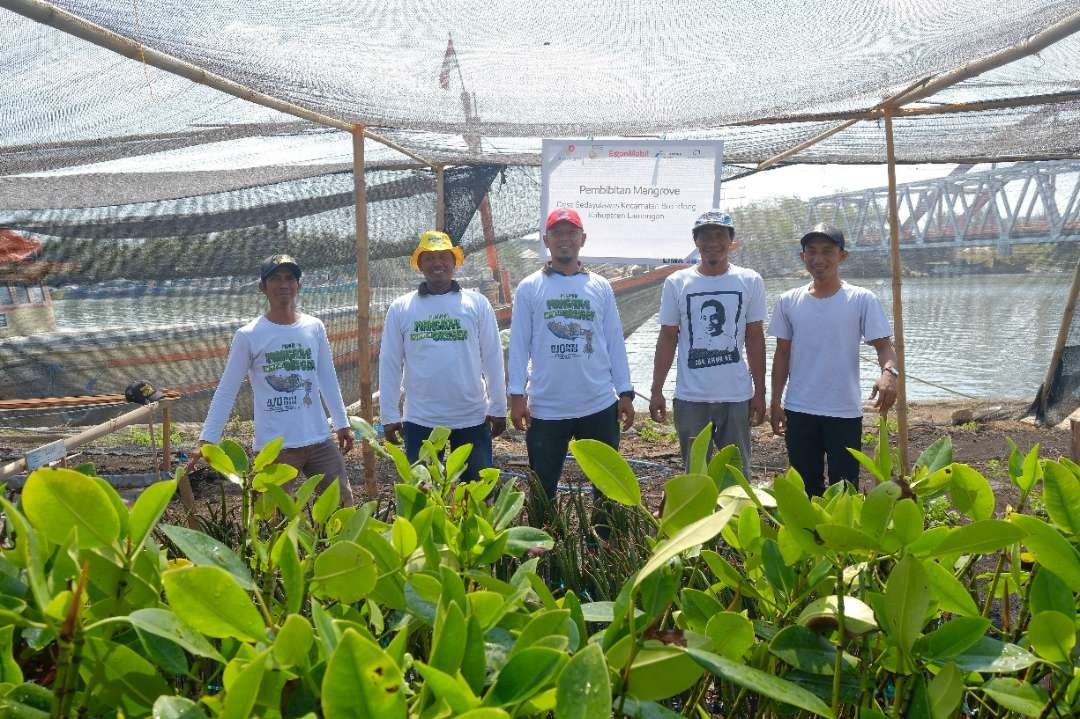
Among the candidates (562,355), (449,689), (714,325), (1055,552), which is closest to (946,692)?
(1055,552)

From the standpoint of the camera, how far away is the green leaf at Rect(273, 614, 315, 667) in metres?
0.57

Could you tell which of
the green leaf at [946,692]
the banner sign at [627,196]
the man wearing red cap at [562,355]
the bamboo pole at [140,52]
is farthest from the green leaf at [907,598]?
the banner sign at [627,196]

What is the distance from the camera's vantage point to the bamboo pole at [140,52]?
9.01ft

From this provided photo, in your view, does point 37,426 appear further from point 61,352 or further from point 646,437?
point 646,437

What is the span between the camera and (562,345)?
369 cm

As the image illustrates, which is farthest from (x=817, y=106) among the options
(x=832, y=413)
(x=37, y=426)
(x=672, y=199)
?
(x=37, y=426)

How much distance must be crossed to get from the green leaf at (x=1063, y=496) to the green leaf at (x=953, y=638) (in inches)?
5.5

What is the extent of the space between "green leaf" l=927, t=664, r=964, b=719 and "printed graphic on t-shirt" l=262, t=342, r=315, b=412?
3.22 meters

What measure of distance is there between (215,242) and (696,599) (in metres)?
5.15

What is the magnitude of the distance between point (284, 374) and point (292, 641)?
3.14 meters

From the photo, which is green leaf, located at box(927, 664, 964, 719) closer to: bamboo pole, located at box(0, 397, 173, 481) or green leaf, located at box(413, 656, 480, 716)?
green leaf, located at box(413, 656, 480, 716)

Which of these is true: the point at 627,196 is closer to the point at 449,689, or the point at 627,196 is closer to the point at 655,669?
the point at 655,669

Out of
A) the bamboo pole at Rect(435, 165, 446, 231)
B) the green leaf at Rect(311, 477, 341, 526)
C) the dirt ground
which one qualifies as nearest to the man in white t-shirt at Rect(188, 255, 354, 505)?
the dirt ground

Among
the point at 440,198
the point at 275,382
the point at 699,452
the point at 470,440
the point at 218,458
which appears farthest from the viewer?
the point at 440,198
